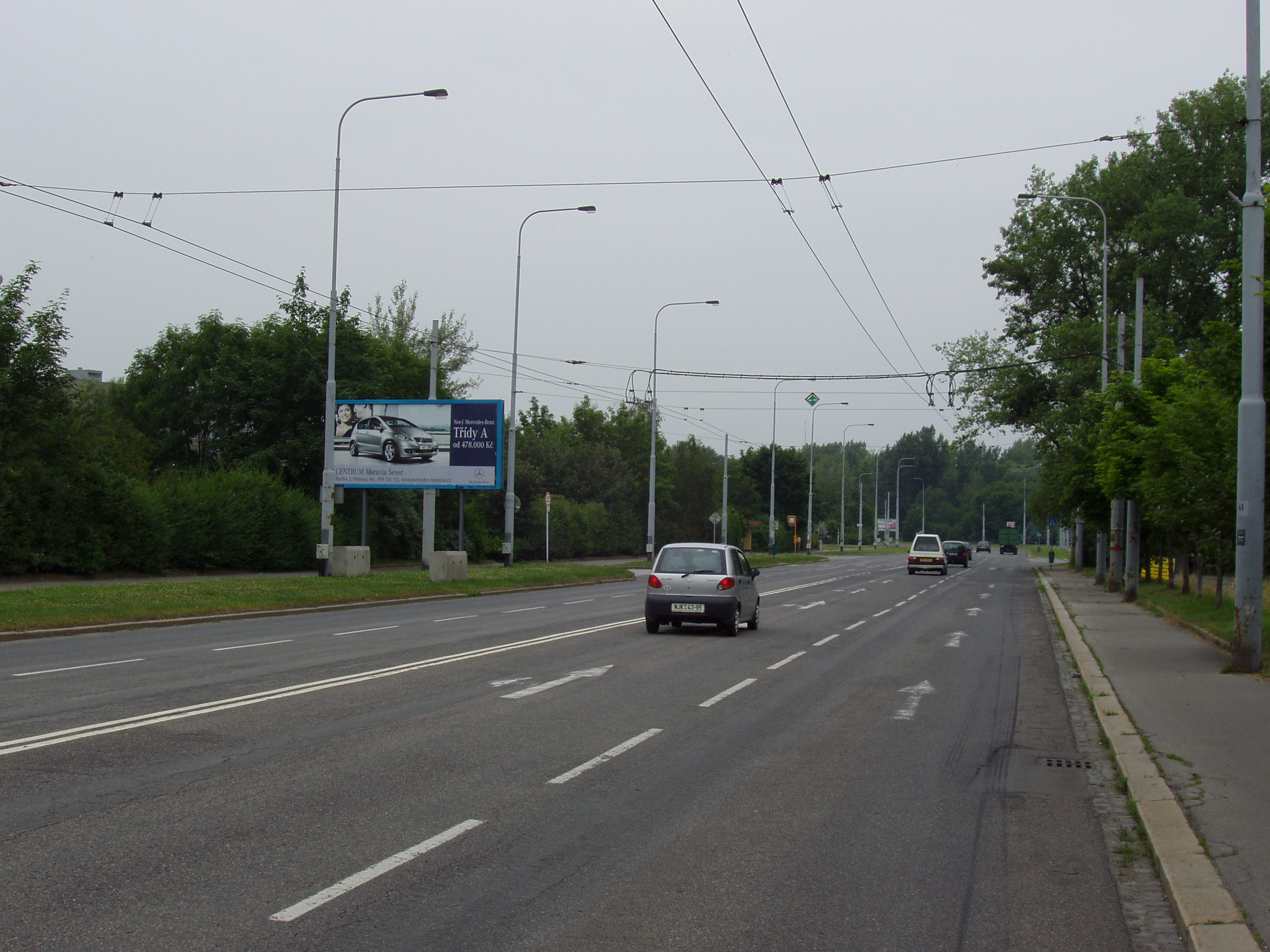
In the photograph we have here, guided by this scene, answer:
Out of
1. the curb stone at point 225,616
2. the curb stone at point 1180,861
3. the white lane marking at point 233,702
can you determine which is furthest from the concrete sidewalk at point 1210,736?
the curb stone at point 225,616

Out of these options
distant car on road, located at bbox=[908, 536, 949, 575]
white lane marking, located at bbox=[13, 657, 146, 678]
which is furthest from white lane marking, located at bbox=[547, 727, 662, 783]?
distant car on road, located at bbox=[908, 536, 949, 575]

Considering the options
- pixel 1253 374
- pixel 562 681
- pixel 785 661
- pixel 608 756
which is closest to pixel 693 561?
pixel 785 661

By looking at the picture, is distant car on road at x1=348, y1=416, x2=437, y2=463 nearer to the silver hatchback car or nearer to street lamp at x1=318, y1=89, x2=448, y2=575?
street lamp at x1=318, y1=89, x2=448, y2=575

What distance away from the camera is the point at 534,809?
21.3 ft

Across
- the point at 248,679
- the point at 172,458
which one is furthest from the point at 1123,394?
the point at 172,458

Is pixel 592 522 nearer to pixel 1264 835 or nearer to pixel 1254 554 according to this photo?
pixel 1254 554

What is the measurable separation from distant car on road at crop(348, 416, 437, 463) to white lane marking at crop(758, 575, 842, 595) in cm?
1125

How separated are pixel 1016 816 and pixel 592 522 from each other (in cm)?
5521

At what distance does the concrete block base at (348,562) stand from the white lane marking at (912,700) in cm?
2199

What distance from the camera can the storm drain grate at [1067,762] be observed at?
8.42 meters

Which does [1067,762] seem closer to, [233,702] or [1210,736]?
[1210,736]

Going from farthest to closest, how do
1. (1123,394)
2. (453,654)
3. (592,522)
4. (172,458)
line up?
(592,522) < (172,458) < (1123,394) < (453,654)

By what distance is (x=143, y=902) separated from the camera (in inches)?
185

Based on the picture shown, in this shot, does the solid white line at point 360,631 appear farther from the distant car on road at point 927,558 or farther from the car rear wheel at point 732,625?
the distant car on road at point 927,558
